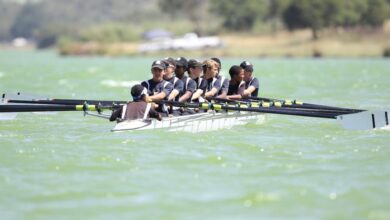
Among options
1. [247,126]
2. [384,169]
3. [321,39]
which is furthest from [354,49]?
[384,169]

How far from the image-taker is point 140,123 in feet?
50.1

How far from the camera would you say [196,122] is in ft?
53.5

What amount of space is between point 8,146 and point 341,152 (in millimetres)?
5054

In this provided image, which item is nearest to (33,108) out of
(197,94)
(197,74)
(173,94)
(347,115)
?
(173,94)

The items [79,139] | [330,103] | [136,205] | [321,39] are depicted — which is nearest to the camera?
[136,205]

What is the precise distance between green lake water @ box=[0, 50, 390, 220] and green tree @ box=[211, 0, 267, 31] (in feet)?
273

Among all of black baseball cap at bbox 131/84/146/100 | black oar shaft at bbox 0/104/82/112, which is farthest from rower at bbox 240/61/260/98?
black oar shaft at bbox 0/104/82/112

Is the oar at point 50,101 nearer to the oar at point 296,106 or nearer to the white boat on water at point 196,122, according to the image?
the white boat on water at point 196,122

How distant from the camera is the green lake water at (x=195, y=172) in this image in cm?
1027

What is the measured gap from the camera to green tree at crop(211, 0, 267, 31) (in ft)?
331

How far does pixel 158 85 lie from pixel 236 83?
2463 mm

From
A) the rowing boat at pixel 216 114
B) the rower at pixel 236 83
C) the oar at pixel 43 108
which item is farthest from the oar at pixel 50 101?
the rower at pixel 236 83

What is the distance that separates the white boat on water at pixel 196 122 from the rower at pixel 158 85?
602 mm

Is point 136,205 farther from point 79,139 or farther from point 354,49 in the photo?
point 354,49
